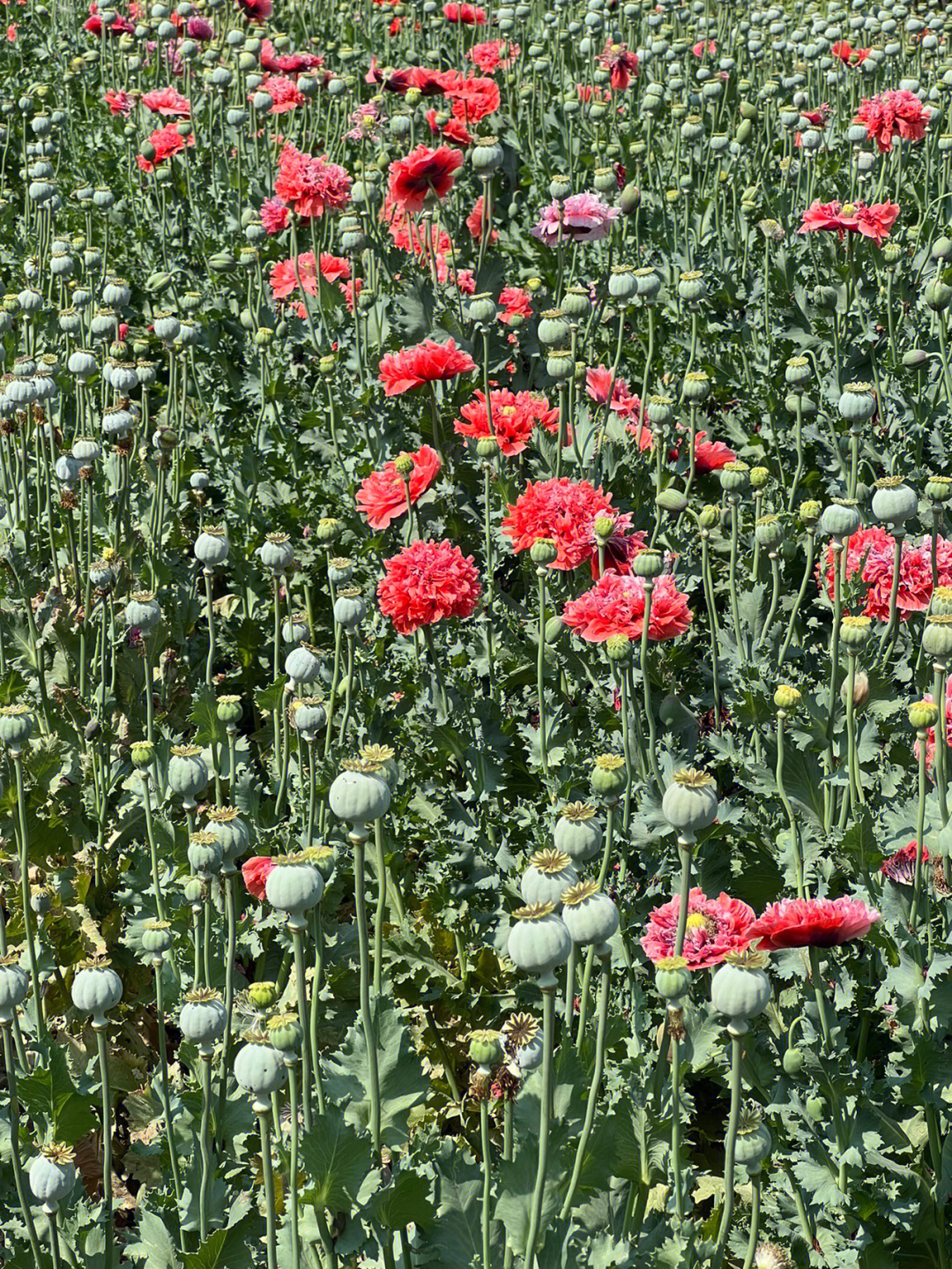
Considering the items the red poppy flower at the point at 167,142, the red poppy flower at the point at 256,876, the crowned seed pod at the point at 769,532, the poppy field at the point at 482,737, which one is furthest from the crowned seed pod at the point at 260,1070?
the red poppy flower at the point at 167,142

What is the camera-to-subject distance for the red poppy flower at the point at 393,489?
3.16 meters

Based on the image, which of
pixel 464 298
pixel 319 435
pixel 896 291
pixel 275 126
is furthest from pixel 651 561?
pixel 275 126

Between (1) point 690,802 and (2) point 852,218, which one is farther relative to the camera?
(2) point 852,218

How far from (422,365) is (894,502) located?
1481 mm

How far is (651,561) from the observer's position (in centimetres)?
227

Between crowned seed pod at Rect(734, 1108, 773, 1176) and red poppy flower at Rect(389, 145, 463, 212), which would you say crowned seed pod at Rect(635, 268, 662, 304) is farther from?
crowned seed pod at Rect(734, 1108, 773, 1176)

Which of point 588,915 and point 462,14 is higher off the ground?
point 462,14

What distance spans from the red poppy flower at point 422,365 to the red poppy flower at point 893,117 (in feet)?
7.71

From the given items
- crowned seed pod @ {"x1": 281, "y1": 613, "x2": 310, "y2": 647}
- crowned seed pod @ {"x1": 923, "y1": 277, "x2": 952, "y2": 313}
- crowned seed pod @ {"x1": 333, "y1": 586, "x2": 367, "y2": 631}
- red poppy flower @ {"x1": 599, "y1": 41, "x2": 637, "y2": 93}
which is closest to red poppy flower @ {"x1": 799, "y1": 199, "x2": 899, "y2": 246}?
crowned seed pod @ {"x1": 923, "y1": 277, "x2": 952, "y2": 313}

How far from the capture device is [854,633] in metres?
2.19

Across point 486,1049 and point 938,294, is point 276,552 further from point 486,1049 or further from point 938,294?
point 938,294

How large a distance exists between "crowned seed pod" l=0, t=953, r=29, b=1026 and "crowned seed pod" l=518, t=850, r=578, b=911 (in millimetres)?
587

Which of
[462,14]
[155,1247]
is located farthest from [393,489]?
[462,14]

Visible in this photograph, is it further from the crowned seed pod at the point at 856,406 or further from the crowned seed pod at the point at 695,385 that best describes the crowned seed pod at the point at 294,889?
the crowned seed pod at the point at 695,385
